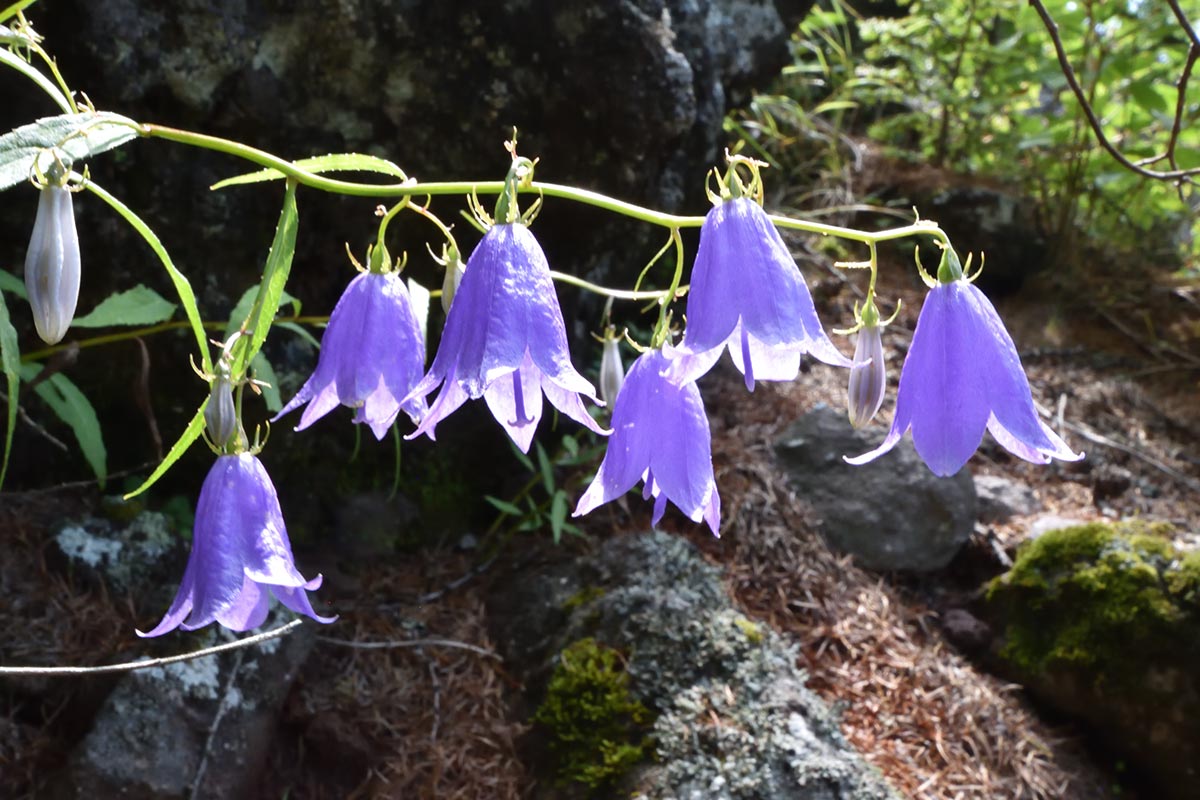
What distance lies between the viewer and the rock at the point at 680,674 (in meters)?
1.97

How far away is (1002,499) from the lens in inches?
121

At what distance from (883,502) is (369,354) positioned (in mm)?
1995

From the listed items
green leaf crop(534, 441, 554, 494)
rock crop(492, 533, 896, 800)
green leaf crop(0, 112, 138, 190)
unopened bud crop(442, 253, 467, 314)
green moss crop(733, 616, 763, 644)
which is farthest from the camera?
green leaf crop(534, 441, 554, 494)

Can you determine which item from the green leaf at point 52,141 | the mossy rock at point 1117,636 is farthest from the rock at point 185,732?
the mossy rock at point 1117,636

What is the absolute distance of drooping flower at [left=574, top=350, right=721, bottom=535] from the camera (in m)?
1.39

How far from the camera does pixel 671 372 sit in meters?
1.36

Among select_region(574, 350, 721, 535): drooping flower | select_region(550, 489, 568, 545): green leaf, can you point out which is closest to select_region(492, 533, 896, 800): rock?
select_region(550, 489, 568, 545): green leaf

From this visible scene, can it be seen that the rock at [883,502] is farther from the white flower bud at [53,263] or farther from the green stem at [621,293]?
the white flower bud at [53,263]

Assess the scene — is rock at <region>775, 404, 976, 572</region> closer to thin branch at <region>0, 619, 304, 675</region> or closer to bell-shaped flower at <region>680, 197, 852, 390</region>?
bell-shaped flower at <region>680, 197, 852, 390</region>

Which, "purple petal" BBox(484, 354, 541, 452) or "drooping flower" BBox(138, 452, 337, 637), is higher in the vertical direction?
"purple petal" BBox(484, 354, 541, 452)

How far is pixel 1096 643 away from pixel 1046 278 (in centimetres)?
216

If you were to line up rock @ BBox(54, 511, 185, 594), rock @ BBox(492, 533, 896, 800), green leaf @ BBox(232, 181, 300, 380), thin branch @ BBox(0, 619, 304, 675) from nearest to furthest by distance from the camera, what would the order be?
thin branch @ BBox(0, 619, 304, 675)
green leaf @ BBox(232, 181, 300, 380)
rock @ BBox(492, 533, 896, 800)
rock @ BBox(54, 511, 185, 594)

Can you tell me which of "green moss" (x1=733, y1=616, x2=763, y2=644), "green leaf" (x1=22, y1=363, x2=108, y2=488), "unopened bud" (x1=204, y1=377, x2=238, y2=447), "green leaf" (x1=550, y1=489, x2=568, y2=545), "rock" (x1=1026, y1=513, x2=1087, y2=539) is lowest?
"green moss" (x1=733, y1=616, x2=763, y2=644)

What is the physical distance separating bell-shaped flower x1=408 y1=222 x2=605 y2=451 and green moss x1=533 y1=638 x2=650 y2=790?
1078mm
